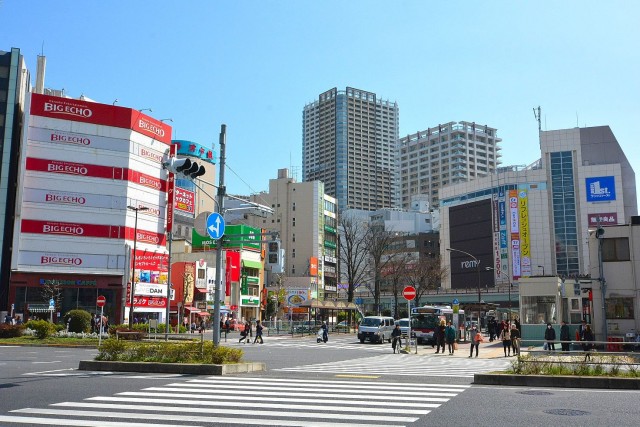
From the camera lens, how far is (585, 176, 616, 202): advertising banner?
3986 inches

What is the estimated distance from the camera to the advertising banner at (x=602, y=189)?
101 m

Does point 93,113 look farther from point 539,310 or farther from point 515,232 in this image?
point 515,232

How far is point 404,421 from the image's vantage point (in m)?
9.69

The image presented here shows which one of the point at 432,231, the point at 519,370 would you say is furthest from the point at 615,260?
the point at 432,231

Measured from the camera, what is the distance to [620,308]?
30641mm

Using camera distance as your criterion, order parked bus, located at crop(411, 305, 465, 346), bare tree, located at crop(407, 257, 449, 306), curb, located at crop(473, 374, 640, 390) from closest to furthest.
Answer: curb, located at crop(473, 374, 640, 390), parked bus, located at crop(411, 305, 465, 346), bare tree, located at crop(407, 257, 449, 306)

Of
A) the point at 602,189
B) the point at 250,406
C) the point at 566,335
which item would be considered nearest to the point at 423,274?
the point at 602,189

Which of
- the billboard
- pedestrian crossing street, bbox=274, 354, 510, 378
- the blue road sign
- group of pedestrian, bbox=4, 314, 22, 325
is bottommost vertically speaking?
pedestrian crossing street, bbox=274, 354, 510, 378

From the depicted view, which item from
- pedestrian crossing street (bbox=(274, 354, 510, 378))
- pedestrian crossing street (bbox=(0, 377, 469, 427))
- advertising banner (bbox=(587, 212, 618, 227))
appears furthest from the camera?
advertising banner (bbox=(587, 212, 618, 227))

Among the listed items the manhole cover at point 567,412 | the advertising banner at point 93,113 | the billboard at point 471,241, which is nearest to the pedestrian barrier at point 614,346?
the manhole cover at point 567,412

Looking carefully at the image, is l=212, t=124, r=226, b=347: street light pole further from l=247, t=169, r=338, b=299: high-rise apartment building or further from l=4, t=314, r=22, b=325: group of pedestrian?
l=247, t=169, r=338, b=299: high-rise apartment building

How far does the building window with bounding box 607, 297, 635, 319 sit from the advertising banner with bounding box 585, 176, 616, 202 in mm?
77923

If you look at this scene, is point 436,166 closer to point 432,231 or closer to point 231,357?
point 432,231

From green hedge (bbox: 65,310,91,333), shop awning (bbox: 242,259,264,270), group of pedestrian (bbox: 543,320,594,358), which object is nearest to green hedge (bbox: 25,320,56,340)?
green hedge (bbox: 65,310,91,333)
